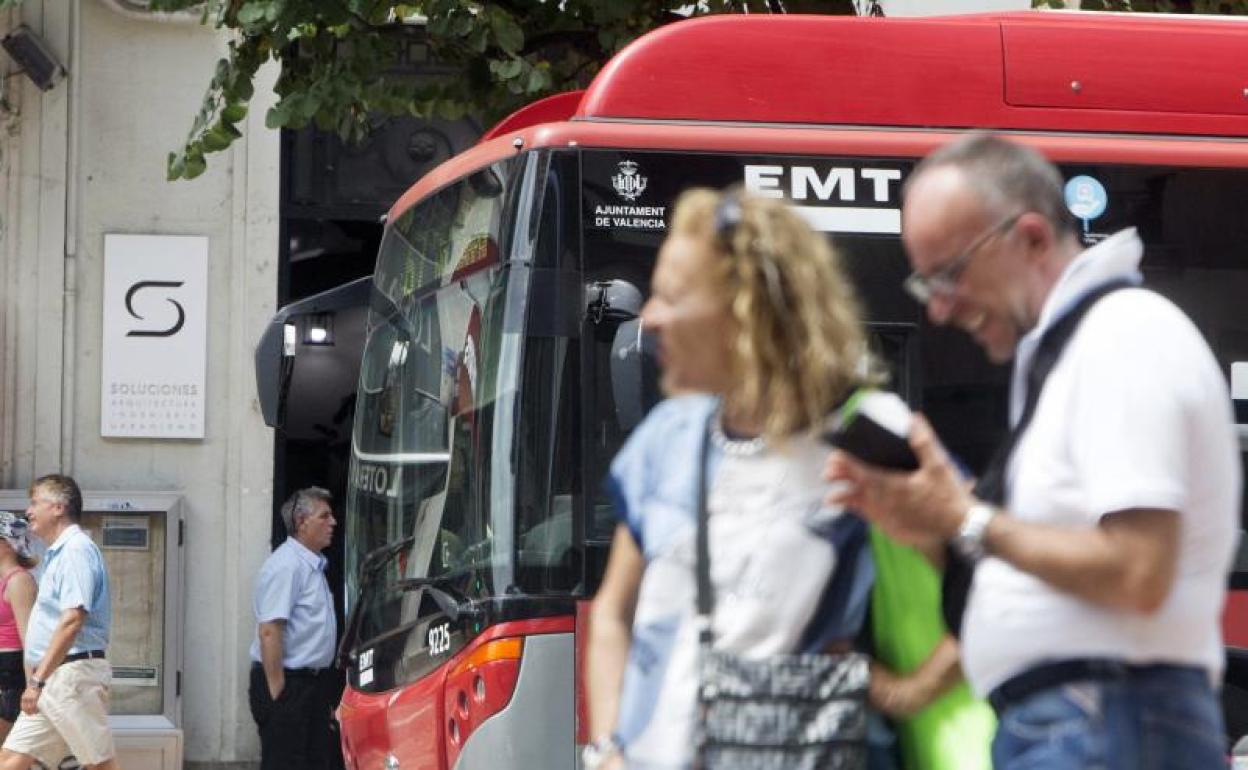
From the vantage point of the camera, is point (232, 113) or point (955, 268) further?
point (232, 113)

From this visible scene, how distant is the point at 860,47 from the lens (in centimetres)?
670

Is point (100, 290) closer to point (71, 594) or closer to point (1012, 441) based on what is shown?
point (71, 594)

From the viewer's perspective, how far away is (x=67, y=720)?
9.65 metres

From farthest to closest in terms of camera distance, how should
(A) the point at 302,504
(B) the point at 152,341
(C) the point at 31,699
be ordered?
(B) the point at 152,341
(A) the point at 302,504
(C) the point at 31,699

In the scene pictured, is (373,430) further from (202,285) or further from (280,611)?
(202,285)

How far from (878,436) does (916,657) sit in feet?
1.11

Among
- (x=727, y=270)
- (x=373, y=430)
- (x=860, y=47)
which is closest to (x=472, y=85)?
(x=373, y=430)

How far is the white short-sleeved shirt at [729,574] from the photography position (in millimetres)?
2809

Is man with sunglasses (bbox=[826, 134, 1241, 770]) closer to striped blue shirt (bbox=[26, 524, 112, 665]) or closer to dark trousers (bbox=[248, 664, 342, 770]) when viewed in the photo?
striped blue shirt (bbox=[26, 524, 112, 665])

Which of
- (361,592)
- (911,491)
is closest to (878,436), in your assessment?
(911,491)

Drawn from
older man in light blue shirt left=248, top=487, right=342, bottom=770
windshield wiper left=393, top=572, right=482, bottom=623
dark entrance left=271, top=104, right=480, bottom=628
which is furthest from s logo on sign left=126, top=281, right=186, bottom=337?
windshield wiper left=393, top=572, right=482, bottom=623

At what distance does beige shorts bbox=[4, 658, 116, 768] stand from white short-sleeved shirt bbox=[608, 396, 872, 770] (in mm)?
7216

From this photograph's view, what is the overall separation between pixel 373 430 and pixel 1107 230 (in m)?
2.68

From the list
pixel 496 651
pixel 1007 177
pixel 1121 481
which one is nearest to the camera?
A: pixel 1121 481
